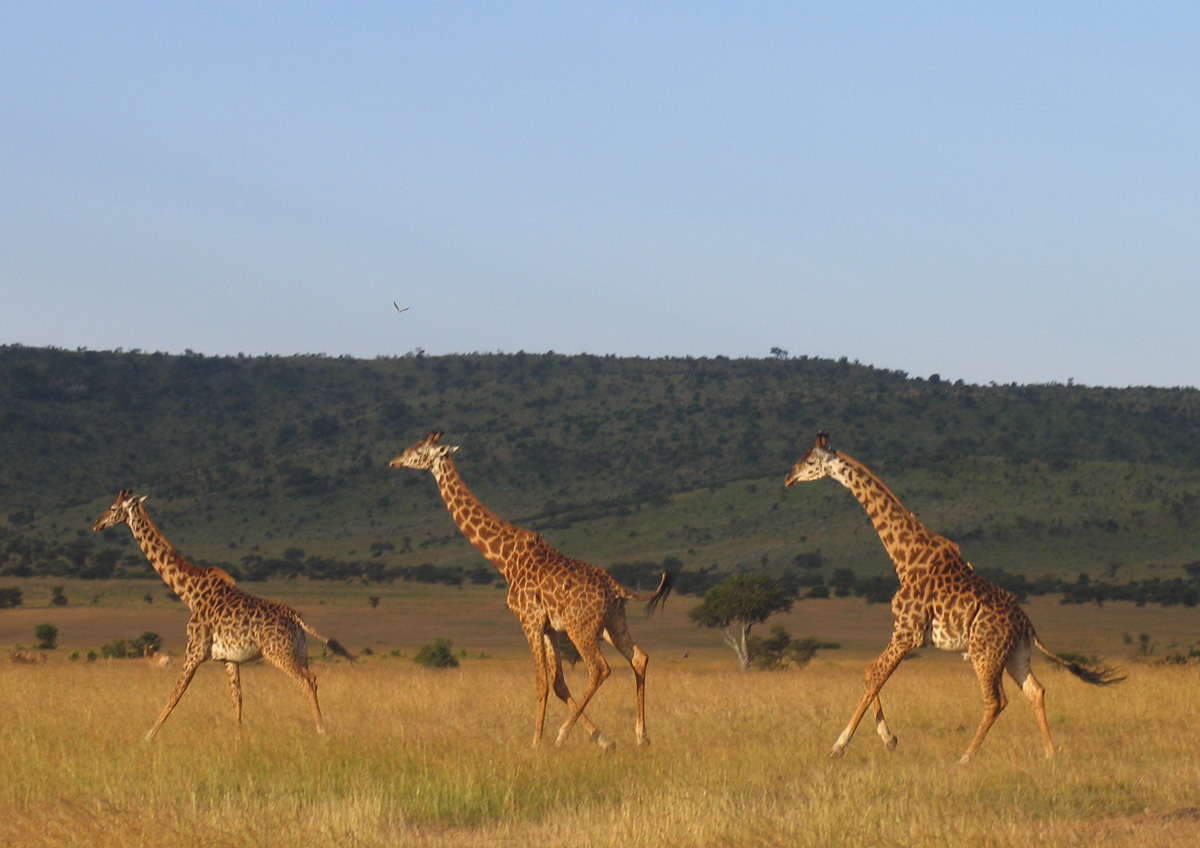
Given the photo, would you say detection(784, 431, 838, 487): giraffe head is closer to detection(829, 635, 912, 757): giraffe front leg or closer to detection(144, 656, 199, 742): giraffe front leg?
detection(829, 635, 912, 757): giraffe front leg

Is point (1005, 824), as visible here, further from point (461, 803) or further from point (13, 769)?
point (13, 769)

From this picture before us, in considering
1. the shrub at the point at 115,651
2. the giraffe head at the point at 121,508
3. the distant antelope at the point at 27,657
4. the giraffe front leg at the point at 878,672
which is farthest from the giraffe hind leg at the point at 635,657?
the shrub at the point at 115,651

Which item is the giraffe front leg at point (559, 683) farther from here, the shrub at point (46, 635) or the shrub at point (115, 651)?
the shrub at point (46, 635)

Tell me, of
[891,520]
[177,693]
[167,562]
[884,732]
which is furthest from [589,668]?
[167,562]

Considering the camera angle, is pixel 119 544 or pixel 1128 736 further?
pixel 119 544

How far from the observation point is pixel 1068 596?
1800 inches

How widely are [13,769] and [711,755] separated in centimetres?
568

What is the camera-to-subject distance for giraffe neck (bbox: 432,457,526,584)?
12.7 m

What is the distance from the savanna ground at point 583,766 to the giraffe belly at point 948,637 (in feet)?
3.14

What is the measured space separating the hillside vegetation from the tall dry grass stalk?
126 ft

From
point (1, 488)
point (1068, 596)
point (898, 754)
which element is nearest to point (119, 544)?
point (1, 488)

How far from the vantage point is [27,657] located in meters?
23.5

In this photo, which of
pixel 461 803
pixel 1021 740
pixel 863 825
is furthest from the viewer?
pixel 1021 740

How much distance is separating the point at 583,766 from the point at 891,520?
12.4 feet
